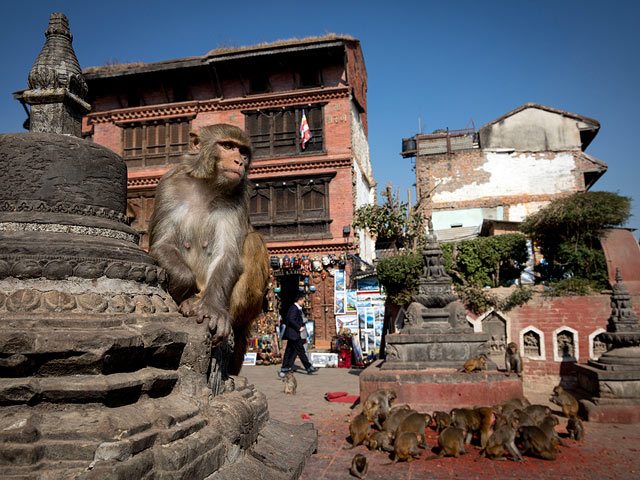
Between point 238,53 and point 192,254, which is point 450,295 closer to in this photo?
point 192,254

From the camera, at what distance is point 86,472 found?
1646mm

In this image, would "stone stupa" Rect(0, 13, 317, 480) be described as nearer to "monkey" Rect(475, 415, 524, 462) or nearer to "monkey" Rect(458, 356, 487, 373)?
"monkey" Rect(475, 415, 524, 462)

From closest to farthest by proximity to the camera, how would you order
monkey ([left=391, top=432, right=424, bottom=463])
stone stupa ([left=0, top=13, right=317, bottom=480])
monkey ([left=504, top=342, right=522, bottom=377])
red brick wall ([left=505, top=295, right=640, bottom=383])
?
stone stupa ([left=0, top=13, right=317, bottom=480]) → monkey ([left=391, top=432, right=424, bottom=463]) → monkey ([left=504, top=342, right=522, bottom=377]) → red brick wall ([left=505, top=295, right=640, bottom=383])

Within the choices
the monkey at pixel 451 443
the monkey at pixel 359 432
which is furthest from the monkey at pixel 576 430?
the monkey at pixel 359 432

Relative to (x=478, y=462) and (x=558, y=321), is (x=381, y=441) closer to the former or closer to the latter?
(x=478, y=462)

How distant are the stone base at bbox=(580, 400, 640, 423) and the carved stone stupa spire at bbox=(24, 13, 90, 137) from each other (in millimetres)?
7981

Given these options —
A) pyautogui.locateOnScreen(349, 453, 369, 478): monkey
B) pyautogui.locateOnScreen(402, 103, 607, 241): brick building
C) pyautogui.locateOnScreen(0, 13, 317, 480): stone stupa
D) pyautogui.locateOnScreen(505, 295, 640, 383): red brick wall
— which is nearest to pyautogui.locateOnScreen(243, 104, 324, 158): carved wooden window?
pyautogui.locateOnScreen(402, 103, 607, 241): brick building

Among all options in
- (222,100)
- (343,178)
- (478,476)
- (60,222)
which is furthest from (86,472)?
(222,100)

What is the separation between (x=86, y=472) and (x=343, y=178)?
18.9 meters

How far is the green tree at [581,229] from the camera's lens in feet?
41.5

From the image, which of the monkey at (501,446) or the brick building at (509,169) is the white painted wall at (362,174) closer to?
the brick building at (509,169)

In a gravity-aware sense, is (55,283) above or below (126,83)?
below

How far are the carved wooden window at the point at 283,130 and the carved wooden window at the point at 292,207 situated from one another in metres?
1.31

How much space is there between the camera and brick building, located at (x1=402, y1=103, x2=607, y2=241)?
85.0 feet
